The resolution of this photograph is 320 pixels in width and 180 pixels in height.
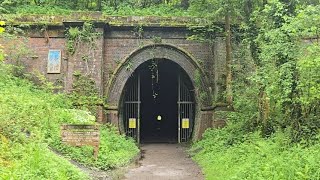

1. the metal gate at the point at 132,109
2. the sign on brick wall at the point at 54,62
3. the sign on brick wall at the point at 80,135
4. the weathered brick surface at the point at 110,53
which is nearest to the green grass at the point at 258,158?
the sign on brick wall at the point at 80,135

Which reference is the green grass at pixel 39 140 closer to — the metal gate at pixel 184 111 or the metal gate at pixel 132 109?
the metal gate at pixel 132 109

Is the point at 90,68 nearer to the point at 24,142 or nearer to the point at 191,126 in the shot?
the point at 191,126

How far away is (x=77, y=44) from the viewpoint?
16.0 metres

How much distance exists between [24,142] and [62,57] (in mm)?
8211

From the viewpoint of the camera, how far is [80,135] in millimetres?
10375

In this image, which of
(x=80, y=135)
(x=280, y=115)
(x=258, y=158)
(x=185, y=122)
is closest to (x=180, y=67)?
(x=185, y=122)

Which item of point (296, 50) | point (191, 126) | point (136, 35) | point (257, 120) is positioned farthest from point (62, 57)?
point (296, 50)

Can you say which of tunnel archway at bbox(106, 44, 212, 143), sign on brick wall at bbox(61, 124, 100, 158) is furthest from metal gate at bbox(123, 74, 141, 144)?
sign on brick wall at bbox(61, 124, 100, 158)

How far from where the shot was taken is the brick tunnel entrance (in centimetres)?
1825

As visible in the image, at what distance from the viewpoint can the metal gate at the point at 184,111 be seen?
59.6 ft

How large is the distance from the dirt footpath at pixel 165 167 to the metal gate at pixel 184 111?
221cm

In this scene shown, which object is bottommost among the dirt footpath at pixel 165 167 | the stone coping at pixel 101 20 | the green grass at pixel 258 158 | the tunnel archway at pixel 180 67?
the dirt footpath at pixel 165 167

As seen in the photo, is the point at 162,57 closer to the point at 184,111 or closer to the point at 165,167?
the point at 184,111

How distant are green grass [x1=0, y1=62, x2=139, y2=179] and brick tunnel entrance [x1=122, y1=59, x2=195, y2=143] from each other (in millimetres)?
3655
